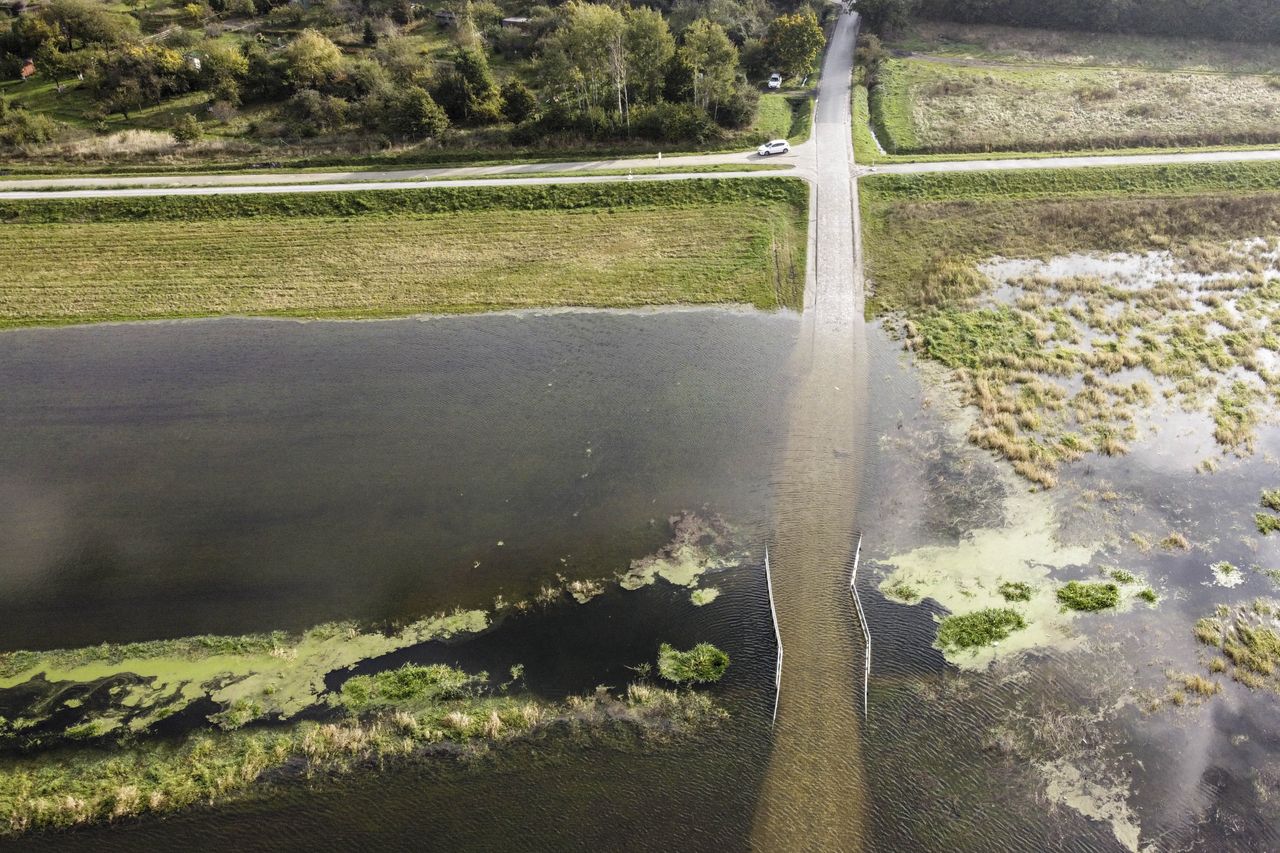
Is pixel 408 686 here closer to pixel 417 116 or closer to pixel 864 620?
pixel 864 620

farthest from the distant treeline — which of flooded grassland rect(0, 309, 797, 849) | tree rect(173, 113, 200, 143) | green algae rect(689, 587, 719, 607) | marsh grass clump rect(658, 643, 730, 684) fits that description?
marsh grass clump rect(658, 643, 730, 684)

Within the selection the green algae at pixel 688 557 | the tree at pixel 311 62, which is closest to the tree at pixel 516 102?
the tree at pixel 311 62

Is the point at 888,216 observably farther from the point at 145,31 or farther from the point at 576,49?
the point at 145,31

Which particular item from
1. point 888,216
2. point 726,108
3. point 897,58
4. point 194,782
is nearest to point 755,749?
point 194,782

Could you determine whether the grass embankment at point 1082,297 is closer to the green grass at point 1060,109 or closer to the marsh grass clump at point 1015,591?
the marsh grass clump at point 1015,591

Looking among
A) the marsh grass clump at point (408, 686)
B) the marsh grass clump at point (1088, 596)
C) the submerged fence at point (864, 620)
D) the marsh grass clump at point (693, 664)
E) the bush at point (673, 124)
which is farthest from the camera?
the bush at point (673, 124)
